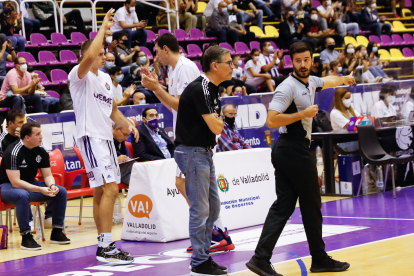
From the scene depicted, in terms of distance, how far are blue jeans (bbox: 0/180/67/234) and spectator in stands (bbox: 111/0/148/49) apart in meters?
7.22

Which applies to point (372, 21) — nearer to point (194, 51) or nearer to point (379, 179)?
point (194, 51)

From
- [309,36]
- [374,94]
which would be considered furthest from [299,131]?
[309,36]

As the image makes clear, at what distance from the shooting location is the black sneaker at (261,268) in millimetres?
4582

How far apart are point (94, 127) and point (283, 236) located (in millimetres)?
2446

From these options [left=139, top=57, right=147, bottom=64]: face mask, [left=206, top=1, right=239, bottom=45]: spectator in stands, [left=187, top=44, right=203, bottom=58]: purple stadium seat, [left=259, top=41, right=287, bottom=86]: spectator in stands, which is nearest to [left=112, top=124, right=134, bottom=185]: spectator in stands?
[left=139, top=57, right=147, bottom=64]: face mask

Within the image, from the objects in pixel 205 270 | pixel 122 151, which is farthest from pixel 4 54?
pixel 205 270

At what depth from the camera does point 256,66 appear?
571 inches

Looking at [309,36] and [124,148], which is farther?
[309,36]

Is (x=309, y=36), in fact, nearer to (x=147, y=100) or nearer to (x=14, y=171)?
(x=147, y=100)

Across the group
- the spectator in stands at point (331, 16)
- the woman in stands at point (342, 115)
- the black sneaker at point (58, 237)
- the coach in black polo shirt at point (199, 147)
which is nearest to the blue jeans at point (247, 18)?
the spectator in stands at point (331, 16)

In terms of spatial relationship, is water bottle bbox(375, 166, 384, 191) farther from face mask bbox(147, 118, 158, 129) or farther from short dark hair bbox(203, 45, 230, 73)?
short dark hair bbox(203, 45, 230, 73)

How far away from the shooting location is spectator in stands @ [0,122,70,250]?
22.0 ft

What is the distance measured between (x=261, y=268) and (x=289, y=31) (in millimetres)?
13226

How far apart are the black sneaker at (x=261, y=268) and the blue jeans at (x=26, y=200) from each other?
10.3 ft
